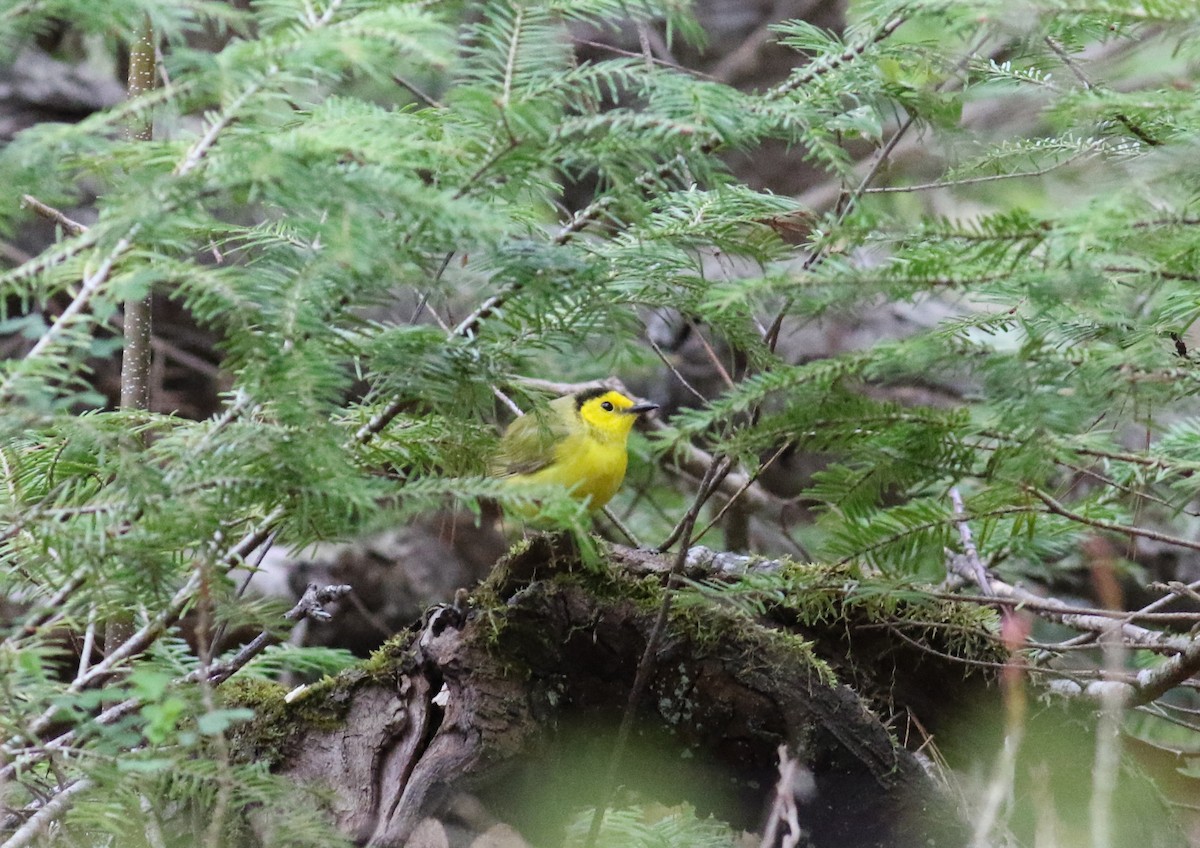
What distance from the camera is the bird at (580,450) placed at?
140 inches

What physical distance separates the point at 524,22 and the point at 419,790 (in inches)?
68.9

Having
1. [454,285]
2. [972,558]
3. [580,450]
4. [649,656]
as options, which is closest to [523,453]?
[580,450]

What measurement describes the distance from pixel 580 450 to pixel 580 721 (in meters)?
1.10

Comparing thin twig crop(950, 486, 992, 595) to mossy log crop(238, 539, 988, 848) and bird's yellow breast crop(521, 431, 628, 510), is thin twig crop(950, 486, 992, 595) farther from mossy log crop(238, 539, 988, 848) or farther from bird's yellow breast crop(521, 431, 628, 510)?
bird's yellow breast crop(521, 431, 628, 510)

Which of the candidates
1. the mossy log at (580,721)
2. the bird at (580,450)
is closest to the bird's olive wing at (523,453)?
the bird at (580,450)

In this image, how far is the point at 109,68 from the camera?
6820 millimetres

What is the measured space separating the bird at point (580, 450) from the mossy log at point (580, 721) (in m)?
0.74

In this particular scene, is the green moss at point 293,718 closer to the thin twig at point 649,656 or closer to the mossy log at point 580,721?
the mossy log at point 580,721

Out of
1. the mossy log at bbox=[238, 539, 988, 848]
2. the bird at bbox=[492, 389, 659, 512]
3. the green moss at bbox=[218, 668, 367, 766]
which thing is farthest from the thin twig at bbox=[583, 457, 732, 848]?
the bird at bbox=[492, 389, 659, 512]

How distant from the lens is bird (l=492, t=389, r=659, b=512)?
3.57 meters

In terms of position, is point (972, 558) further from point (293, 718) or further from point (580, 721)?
point (293, 718)

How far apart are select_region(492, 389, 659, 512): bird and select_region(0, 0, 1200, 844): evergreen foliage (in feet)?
3.83

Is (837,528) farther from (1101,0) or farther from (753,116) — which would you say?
(1101,0)

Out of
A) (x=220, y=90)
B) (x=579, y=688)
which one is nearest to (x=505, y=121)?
(x=220, y=90)
